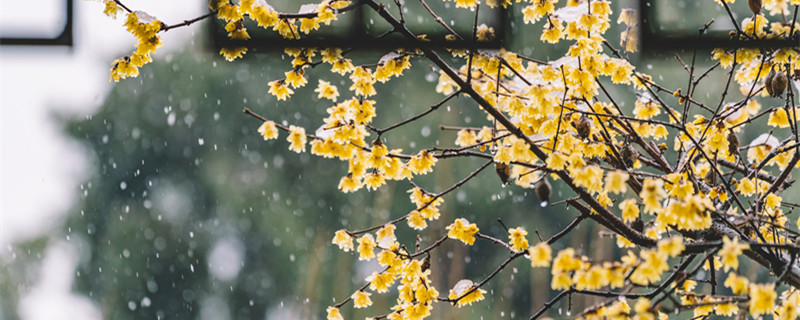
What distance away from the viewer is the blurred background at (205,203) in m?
6.47

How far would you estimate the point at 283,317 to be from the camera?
6.68 metres

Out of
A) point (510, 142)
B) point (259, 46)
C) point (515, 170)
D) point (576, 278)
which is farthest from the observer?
point (515, 170)

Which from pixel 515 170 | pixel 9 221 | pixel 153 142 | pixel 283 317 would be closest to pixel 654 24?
pixel 515 170

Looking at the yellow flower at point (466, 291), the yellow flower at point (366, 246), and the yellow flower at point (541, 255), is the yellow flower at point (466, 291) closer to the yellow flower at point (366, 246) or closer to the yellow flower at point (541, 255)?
the yellow flower at point (366, 246)

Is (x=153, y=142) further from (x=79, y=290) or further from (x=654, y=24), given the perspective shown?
(x=654, y=24)

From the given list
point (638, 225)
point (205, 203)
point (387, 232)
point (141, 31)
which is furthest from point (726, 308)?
point (205, 203)

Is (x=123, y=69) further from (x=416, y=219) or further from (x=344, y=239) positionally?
(x=416, y=219)

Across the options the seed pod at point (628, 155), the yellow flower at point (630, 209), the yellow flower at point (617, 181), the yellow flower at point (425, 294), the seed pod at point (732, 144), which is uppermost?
the yellow flower at point (617, 181)

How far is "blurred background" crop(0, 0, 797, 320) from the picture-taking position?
6473 millimetres

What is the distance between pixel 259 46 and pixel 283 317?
19.9 ft

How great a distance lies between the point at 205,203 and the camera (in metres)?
6.88

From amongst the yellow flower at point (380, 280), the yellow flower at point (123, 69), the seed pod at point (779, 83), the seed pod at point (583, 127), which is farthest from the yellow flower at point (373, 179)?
the seed pod at point (779, 83)

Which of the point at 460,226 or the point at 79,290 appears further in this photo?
the point at 79,290

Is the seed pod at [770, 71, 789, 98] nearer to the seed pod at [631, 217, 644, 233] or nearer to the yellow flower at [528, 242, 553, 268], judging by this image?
the seed pod at [631, 217, 644, 233]
